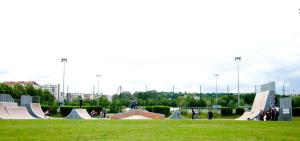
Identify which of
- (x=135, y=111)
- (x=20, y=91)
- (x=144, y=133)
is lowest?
(x=135, y=111)

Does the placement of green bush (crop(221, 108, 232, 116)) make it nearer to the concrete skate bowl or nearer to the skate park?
the skate park

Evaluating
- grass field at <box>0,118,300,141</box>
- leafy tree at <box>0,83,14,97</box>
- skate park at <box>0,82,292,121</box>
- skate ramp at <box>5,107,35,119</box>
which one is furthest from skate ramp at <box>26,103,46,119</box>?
leafy tree at <box>0,83,14,97</box>

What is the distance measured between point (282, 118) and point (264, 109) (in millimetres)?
2687

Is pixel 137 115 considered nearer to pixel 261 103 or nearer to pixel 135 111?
pixel 135 111

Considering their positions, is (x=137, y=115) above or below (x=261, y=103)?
below

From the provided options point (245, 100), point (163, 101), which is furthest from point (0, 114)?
point (245, 100)

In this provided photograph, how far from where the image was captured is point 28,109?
51.4 metres

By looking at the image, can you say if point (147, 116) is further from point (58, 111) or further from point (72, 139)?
point (72, 139)

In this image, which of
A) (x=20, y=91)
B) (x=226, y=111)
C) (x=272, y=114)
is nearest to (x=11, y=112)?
(x=272, y=114)

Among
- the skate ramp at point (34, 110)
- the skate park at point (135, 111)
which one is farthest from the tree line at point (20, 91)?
the skate park at point (135, 111)

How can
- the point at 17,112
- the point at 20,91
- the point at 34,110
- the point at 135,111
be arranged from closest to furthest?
the point at 17,112 → the point at 34,110 → the point at 135,111 → the point at 20,91

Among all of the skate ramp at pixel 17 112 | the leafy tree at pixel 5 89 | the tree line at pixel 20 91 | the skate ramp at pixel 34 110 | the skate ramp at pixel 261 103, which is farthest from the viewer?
the tree line at pixel 20 91

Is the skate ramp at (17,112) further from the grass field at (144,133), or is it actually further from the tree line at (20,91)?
the tree line at (20,91)

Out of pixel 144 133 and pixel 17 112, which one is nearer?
pixel 144 133
